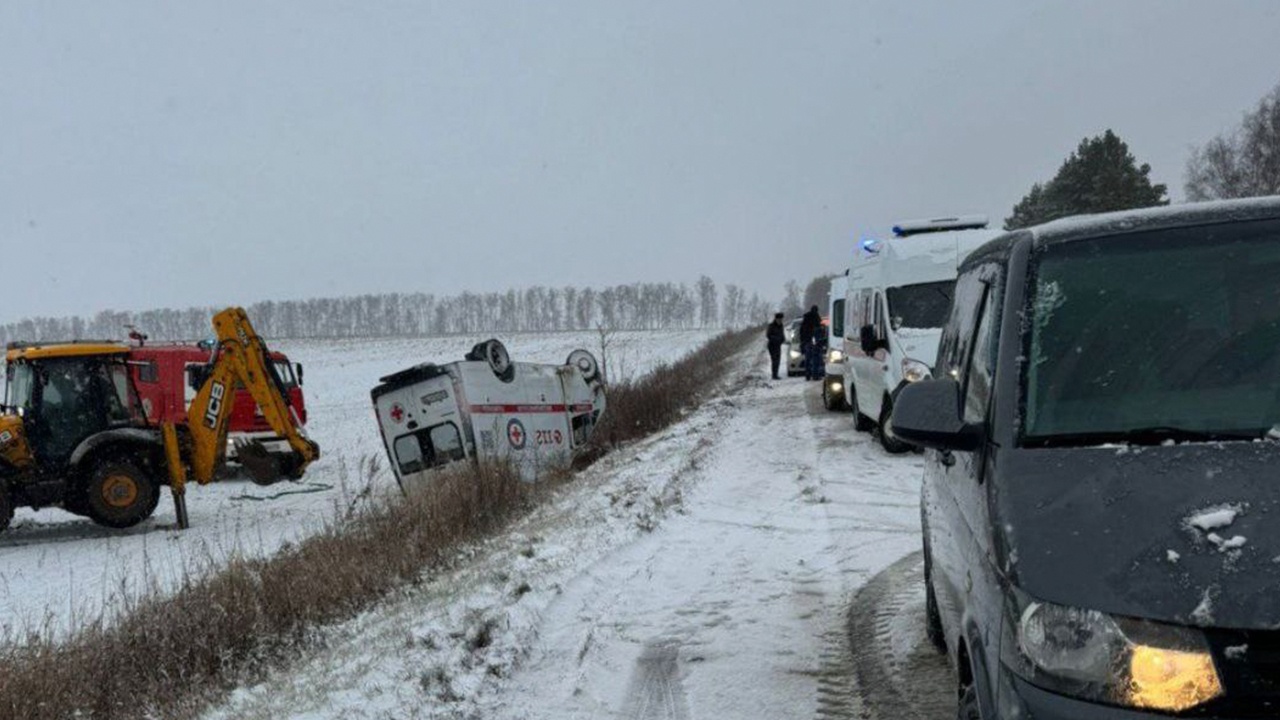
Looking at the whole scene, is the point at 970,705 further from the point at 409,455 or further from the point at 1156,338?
the point at 409,455

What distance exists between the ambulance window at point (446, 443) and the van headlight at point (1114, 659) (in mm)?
11626

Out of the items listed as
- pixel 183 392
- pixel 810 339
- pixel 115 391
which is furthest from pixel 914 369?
pixel 183 392

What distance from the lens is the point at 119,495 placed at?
13.3 meters

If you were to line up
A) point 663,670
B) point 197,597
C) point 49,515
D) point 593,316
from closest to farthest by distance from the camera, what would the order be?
point 663,670, point 197,597, point 49,515, point 593,316

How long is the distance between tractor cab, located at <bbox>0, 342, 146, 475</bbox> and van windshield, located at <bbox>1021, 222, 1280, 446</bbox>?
14002 mm

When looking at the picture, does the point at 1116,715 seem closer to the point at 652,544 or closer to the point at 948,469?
the point at 948,469

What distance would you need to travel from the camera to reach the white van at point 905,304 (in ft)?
38.5

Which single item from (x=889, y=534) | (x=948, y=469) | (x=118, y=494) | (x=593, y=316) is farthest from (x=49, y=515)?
(x=593, y=316)

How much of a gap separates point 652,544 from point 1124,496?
572cm

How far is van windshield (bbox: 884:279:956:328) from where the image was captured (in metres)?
12.1

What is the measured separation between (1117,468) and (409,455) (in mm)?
12063

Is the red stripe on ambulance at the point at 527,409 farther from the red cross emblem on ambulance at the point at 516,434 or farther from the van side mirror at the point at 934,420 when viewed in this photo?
the van side mirror at the point at 934,420

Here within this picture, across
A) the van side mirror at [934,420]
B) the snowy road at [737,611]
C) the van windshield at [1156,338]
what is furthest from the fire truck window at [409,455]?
the van windshield at [1156,338]

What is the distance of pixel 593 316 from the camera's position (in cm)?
19800
